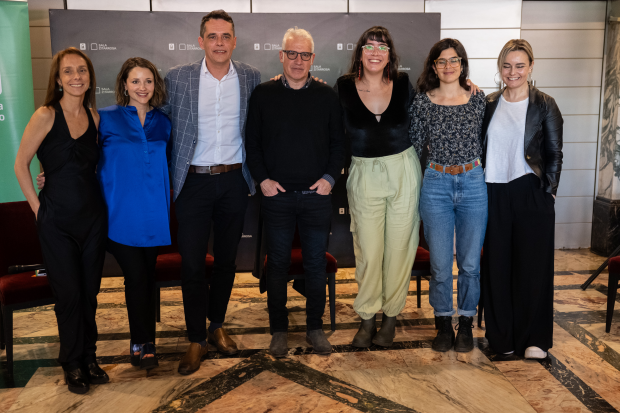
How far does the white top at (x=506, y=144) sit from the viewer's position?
A: 271cm

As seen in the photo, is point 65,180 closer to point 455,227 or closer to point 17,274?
point 17,274

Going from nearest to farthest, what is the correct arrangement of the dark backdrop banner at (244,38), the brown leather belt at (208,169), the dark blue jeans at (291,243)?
the brown leather belt at (208,169), the dark blue jeans at (291,243), the dark backdrop banner at (244,38)

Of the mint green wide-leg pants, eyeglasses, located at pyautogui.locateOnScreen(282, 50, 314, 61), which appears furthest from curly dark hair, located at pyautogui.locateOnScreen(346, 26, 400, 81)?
the mint green wide-leg pants

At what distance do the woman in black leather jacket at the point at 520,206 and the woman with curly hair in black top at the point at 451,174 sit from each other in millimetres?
78

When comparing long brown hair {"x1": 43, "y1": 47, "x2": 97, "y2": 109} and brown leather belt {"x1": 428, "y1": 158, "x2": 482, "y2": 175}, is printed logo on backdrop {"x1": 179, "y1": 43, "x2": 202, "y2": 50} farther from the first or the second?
brown leather belt {"x1": 428, "y1": 158, "x2": 482, "y2": 175}

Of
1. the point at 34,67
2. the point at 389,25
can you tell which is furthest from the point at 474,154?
the point at 34,67

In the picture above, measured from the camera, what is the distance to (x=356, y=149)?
9.41 feet

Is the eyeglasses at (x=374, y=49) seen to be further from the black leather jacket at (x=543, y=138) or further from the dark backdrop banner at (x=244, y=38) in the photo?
the dark backdrop banner at (x=244, y=38)

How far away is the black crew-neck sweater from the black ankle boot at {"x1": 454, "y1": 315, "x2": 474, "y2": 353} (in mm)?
1195

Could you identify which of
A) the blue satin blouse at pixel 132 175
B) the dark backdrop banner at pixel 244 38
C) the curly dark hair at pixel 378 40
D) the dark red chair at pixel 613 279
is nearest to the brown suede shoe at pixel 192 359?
the blue satin blouse at pixel 132 175

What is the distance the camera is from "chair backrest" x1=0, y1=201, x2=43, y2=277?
9.70 ft

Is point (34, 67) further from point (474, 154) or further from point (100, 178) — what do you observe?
point (474, 154)

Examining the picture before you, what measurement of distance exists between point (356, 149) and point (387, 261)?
69cm

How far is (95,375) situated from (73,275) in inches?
22.3
